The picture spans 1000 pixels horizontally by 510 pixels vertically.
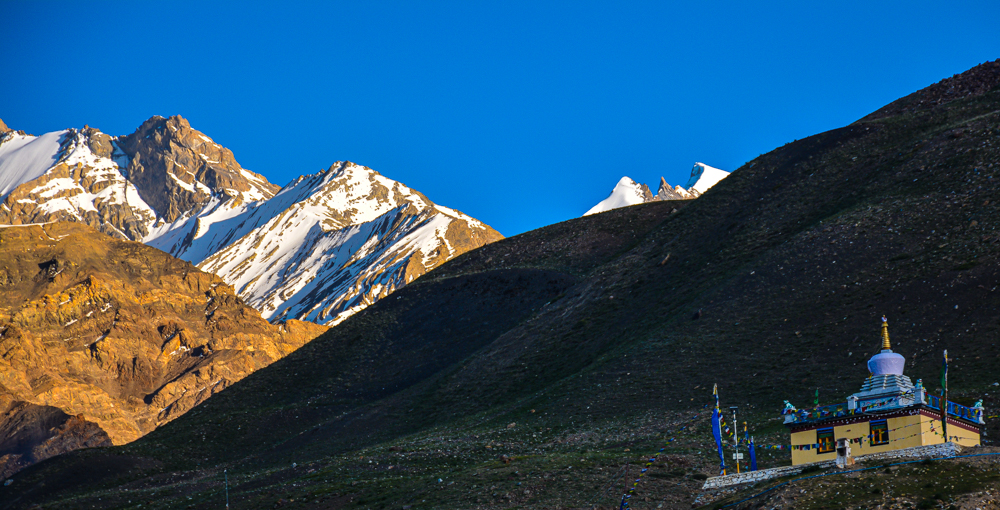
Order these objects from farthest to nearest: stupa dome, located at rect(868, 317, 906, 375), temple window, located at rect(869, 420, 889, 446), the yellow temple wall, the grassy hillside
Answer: the grassy hillside
stupa dome, located at rect(868, 317, 906, 375)
temple window, located at rect(869, 420, 889, 446)
the yellow temple wall

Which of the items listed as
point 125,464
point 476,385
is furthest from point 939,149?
point 125,464

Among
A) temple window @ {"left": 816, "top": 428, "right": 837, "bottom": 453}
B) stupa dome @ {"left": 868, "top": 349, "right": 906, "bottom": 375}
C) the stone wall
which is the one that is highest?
stupa dome @ {"left": 868, "top": 349, "right": 906, "bottom": 375}

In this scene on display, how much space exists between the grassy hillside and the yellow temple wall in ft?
18.5

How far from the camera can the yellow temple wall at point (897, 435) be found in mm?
31719

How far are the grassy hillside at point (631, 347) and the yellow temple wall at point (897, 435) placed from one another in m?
5.63

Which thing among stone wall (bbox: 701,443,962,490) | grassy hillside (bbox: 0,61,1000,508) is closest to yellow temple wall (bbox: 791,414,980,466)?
stone wall (bbox: 701,443,962,490)

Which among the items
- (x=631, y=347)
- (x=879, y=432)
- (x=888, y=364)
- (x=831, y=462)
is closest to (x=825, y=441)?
(x=879, y=432)

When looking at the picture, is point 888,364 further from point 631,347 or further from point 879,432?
point 631,347

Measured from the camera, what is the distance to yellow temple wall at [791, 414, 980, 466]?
104 feet

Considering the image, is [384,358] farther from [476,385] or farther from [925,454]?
[925,454]

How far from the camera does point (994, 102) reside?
90.8 m

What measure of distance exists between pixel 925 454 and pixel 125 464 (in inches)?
2671

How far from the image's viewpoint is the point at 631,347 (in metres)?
69.8

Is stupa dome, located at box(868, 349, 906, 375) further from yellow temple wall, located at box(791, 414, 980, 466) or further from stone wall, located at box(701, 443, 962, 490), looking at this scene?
stone wall, located at box(701, 443, 962, 490)
